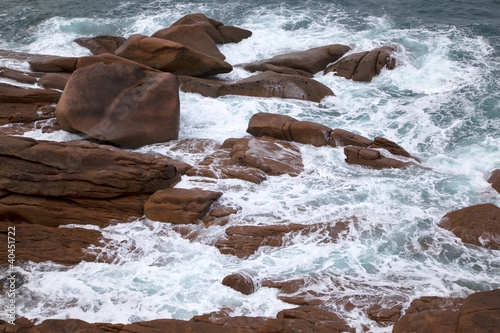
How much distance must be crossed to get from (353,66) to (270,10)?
7.88 metres

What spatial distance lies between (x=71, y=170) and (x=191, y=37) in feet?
28.8

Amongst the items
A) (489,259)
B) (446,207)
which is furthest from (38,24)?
(489,259)

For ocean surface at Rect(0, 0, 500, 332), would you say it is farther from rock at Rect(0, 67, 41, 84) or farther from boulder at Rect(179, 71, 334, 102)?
rock at Rect(0, 67, 41, 84)

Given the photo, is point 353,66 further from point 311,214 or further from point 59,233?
point 59,233

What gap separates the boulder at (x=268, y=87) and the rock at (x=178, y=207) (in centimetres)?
624

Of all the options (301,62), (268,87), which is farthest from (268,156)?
(301,62)

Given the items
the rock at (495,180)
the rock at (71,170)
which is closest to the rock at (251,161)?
the rock at (71,170)

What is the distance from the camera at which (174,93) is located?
38.8 feet

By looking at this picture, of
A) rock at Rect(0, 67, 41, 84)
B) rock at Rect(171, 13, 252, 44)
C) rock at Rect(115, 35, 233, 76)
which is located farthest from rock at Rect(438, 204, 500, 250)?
rock at Rect(171, 13, 252, 44)

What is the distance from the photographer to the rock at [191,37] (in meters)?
15.5

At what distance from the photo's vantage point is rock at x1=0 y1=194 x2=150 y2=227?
27.0 feet

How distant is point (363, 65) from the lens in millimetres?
15477

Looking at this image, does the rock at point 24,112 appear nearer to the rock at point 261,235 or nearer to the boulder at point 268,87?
the boulder at point 268,87

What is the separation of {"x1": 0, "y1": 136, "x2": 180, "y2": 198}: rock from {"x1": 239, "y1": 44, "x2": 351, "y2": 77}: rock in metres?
8.02
